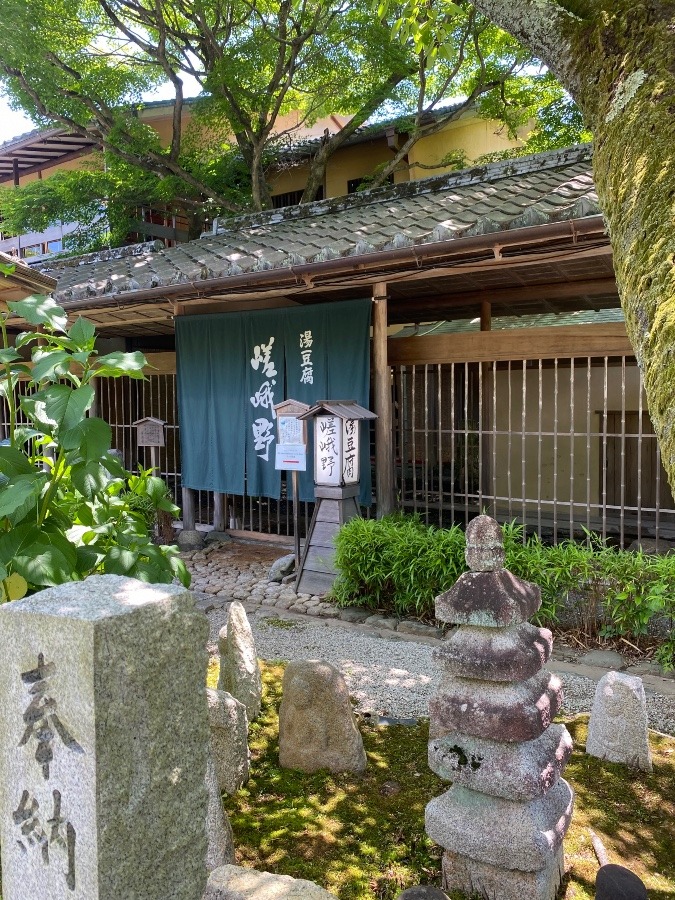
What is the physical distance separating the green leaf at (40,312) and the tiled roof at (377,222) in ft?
13.9

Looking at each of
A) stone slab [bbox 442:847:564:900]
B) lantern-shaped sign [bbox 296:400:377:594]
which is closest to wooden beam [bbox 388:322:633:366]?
lantern-shaped sign [bbox 296:400:377:594]

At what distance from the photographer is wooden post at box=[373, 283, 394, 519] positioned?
7.82m

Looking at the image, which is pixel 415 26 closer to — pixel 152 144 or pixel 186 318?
pixel 186 318

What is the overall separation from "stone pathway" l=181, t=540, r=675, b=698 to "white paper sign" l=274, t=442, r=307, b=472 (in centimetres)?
146

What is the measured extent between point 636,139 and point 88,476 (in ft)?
7.83

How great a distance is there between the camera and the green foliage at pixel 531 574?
18.2 feet

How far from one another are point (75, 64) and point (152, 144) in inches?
77.6

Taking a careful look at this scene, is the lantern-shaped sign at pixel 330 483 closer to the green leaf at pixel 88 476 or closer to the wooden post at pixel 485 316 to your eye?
the wooden post at pixel 485 316

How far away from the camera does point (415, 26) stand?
5.16 meters

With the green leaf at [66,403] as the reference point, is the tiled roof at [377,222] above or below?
above

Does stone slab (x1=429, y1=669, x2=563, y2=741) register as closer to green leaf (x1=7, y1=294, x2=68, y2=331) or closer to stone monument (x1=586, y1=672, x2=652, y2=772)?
stone monument (x1=586, y1=672, x2=652, y2=772)

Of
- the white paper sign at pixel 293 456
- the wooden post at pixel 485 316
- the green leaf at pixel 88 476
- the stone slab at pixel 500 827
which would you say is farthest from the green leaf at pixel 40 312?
the wooden post at pixel 485 316

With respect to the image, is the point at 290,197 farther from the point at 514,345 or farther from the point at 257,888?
Answer: the point at 257,888

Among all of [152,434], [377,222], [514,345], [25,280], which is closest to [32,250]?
[152,434]
